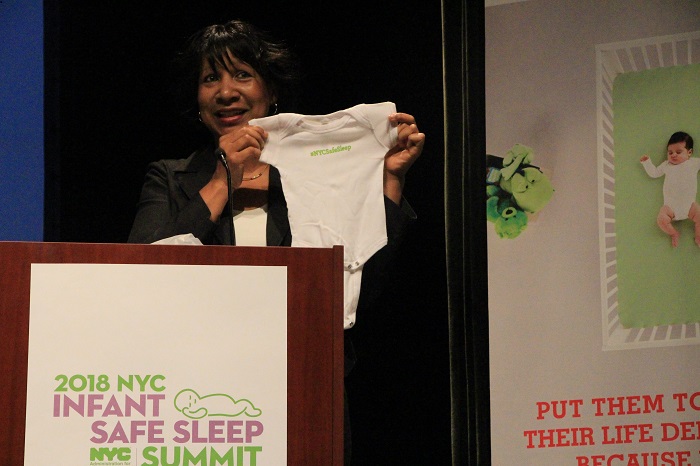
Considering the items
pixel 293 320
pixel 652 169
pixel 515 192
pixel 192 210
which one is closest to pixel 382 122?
pixel 515 192

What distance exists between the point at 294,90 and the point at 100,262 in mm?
1429

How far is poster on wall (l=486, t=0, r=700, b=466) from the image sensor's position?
2.28 meters

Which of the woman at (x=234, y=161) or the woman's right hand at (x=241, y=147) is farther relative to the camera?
the woman's right hand at (x=241, y=147)

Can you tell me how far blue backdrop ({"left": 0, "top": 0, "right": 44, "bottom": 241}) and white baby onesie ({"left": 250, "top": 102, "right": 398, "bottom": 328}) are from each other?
65cm

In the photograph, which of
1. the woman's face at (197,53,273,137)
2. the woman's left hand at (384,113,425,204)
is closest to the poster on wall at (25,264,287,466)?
the woman's left hand at (384,113,425,204)

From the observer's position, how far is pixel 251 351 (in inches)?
50.4

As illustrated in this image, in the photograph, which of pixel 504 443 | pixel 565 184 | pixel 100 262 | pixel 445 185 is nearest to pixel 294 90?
pixel 445 185

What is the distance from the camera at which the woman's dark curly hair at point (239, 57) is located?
253 centimetres

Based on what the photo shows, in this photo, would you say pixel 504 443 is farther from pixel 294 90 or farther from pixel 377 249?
pixel 294 90

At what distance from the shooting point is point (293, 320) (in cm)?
129

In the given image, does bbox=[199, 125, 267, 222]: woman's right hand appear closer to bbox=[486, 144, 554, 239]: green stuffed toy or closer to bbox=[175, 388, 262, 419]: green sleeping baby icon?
bbox=[486, 144, 554, 239]: green stuffed toy

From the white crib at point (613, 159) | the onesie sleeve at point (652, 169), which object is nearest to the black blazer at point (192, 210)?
the white crib at point (613, 159)

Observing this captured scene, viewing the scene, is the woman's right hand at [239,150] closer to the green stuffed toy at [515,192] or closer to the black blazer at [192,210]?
the black blazer at [192,210]

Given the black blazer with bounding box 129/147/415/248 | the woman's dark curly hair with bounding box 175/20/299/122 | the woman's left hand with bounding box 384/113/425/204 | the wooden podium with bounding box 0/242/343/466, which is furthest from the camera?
the woman's dark curly hair with bounding box 175/20/299/122
